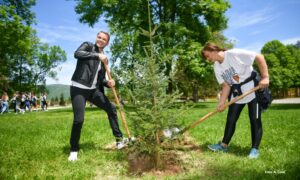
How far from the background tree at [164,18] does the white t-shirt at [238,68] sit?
15.8 meters

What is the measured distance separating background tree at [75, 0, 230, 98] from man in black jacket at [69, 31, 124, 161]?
51.4ft

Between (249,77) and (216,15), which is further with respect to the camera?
(216,15)

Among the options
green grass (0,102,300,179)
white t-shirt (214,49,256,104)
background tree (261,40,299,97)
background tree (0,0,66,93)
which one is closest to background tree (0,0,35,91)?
background tree (0,0,66,93)

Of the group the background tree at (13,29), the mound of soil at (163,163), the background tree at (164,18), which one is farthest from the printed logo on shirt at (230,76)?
the background tree at (13,29)

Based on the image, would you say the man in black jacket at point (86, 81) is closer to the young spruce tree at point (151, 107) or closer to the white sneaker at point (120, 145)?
the white sneaker at point (120, 145)

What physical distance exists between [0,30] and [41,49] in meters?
31.0

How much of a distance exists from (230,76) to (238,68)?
275 millimetres

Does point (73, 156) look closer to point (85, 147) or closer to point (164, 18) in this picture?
point (85, 147)

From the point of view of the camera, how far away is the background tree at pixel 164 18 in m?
21.3

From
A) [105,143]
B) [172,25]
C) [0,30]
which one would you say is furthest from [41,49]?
[105,143]

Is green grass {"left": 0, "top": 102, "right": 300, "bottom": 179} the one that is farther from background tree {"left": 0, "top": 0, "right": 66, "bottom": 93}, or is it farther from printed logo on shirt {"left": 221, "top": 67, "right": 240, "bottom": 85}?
background tree {"left": 0, "top": 0, "right": 66, "bottom": 93}

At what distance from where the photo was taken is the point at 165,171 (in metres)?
4.11

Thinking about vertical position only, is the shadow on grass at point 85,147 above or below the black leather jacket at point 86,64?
below

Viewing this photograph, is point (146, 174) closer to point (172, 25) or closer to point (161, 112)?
point (161, 112)
